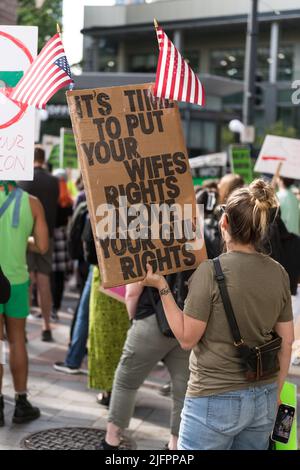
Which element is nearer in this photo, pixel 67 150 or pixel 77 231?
pixel 77 231

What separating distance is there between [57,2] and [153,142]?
16344 millimetres

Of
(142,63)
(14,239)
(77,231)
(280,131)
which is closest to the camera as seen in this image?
(14,239)

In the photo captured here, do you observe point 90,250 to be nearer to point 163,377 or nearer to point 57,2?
point 163,377

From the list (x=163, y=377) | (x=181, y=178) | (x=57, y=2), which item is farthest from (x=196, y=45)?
(x=181, y=178)

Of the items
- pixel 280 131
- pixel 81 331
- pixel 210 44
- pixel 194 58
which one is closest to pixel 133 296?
pixel 81 331

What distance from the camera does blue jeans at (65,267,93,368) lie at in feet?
20.0

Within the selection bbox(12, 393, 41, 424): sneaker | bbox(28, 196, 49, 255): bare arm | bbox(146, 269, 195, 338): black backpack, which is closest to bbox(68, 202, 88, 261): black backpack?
bbox(28, 196, 49, 255): bare arm

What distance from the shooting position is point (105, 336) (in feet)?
17.8

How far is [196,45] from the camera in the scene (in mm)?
42875

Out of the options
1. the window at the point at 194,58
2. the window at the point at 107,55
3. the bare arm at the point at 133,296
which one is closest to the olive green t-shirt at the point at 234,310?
the bare arm at the point at 133,296

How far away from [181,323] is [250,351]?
29 cm

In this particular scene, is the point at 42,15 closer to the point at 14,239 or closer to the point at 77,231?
the point at 77,231

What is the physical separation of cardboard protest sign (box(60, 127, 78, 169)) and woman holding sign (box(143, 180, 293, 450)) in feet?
22.9

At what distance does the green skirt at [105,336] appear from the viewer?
5406mm
